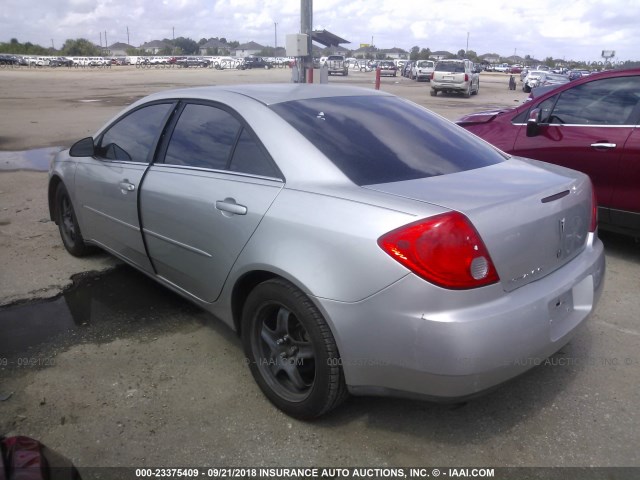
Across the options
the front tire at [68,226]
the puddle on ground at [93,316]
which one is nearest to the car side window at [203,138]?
the puddle on ground at [93,316]

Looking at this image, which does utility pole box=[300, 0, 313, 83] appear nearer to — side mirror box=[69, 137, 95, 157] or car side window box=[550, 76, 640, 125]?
car side window box=[550, 76, 640, 125]

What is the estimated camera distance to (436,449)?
2.54 meters

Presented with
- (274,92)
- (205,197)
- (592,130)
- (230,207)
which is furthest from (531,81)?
(230,207)

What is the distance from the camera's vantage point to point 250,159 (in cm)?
292

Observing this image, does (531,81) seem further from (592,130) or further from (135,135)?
(135,135)

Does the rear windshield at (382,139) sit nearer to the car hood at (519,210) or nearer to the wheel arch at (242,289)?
the car hood at (519,210)

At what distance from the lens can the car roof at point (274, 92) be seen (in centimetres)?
321

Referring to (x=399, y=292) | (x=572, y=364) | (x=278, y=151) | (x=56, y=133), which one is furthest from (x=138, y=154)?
(x=56, y=133)

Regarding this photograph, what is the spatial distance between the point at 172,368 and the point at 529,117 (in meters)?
4.09

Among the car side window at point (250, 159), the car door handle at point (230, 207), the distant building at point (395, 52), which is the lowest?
the car door handle at point (230, 207)

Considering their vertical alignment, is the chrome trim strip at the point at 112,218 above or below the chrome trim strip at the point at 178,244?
below

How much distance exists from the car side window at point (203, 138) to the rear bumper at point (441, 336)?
4.03 feet

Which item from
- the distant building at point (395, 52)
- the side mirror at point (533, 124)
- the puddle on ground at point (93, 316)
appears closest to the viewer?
the puddle on ground at point (93, 316)

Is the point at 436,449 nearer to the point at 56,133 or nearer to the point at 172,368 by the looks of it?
the point at 172,368
